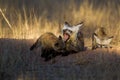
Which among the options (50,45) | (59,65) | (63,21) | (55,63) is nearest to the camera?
(59,65)

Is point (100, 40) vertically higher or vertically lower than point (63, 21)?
lower

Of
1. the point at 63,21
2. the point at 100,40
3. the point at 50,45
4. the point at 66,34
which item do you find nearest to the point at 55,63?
the point at 50,45

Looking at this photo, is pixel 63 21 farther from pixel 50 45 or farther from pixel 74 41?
pixel 50 45

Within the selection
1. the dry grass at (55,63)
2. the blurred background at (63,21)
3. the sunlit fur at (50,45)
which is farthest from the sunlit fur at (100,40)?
the sunlit fur at (50,45)

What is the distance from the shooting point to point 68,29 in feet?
33.4

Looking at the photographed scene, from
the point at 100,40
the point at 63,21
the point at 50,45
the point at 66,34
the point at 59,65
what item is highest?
the point at 63,21

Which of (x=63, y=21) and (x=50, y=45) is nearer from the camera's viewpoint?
(x=50, y=45)

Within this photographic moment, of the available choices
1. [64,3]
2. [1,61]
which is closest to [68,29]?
[1,61]

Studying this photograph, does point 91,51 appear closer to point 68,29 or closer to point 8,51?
point 68,29

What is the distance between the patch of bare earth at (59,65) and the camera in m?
8.37

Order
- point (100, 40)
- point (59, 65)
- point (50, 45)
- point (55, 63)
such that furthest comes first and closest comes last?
point (100, 40) → point (50, 45) → point (55, 63) → point (59, 65)

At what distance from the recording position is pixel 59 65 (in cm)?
920

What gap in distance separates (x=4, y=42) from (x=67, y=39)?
139cm

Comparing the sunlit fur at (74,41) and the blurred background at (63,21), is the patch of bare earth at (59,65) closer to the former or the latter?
the sunlit fur at (74,41)
